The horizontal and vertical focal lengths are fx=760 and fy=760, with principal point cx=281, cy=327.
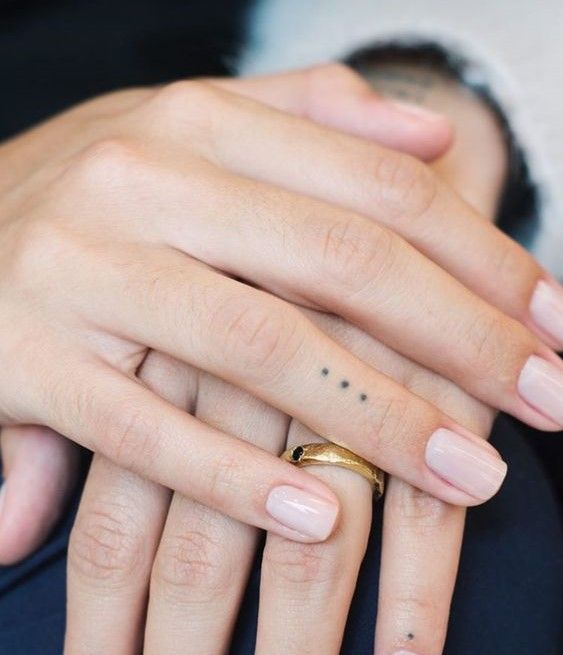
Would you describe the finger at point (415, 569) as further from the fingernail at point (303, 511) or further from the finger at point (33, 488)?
the finger at point (33, 488)

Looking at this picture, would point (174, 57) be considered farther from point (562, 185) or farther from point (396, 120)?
point (562, 185)

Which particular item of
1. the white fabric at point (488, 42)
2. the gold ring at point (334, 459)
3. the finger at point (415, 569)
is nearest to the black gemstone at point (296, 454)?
the gold ring at point (334, 459)

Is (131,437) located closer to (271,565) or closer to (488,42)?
(271,565)

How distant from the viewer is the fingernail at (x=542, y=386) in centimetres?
79

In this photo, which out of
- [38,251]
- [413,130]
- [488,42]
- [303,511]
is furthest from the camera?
[488,42]

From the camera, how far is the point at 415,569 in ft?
2.49

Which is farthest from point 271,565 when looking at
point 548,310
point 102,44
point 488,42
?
point 102,44

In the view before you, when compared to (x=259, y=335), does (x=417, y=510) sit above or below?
below

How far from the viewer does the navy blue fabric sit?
794 mm

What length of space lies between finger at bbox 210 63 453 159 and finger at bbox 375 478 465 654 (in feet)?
1.52

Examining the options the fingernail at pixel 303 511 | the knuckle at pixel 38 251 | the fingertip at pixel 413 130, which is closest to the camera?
the fingernail at pixel 303 511

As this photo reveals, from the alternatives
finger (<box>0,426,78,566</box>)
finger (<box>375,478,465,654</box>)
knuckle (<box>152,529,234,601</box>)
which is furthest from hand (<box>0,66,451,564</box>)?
finger (<box>375,478,465,654</box>)

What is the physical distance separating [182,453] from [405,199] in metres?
0.37

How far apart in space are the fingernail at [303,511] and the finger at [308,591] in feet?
0.08
